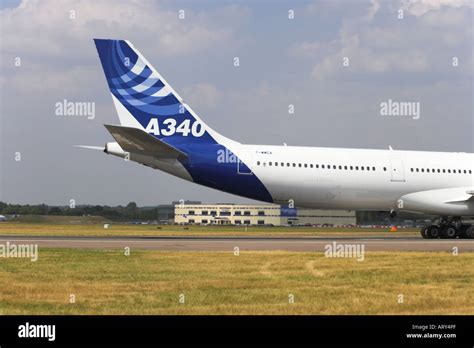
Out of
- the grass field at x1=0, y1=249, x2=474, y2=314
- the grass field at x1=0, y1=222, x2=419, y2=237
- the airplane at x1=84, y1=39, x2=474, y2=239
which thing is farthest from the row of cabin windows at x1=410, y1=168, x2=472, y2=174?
the grass field at x1=0, y1=249, x2=474, y2=314

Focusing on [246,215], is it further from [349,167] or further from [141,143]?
[141,143]

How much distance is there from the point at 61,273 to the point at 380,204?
868 inches

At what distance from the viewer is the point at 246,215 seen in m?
107

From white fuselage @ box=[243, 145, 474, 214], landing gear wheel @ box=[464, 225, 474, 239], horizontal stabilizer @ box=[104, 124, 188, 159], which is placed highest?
horizontal stabilizer @ box=[104, 124, 188, 159]

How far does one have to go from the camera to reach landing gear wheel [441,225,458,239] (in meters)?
36.8

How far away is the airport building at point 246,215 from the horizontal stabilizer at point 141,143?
56.3m

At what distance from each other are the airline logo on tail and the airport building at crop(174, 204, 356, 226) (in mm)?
54795

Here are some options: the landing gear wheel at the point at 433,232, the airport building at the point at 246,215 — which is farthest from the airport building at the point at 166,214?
the landing gear wheel at the point at 433,232

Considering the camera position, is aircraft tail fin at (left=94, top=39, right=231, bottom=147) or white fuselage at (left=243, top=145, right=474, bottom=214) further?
white fuselage at (left=243, top=145, right=474, bottom=214)

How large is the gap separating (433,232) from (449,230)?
0.86 m

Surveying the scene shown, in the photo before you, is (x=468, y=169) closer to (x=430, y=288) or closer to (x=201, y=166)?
(x=201, y=166)

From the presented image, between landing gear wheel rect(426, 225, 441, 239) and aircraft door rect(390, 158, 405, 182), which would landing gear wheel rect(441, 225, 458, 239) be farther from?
aircraft door rect(390, 158, 405, 182)
